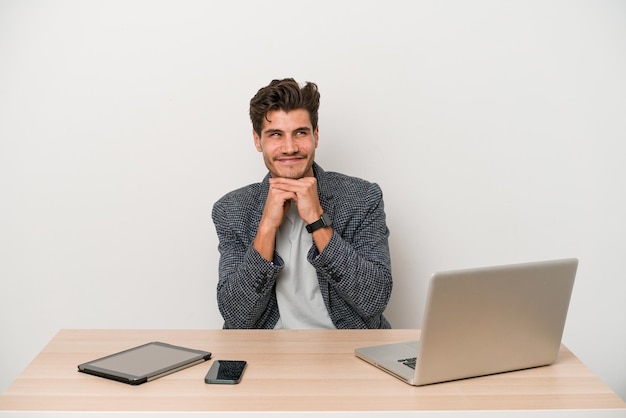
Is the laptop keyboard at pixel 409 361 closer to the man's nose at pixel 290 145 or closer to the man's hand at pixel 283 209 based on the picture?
the man's hand at pixel 283 209

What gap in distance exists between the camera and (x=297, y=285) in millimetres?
2502

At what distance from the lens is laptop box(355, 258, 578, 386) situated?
150 centimetres

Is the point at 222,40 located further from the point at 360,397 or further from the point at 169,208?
the point at 360,397

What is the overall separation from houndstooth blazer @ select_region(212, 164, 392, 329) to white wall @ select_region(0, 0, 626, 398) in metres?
0.56

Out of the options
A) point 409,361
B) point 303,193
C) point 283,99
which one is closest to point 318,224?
point 303,193

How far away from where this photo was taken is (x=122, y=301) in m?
3.16

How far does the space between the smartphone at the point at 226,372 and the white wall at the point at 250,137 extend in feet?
4.85

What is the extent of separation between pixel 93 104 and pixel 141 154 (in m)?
0.27

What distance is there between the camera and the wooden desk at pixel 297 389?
4.71ft

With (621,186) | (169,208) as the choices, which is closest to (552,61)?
(621,186)

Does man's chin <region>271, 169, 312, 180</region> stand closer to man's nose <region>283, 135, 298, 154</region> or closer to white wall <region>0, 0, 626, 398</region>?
man's nose <region>283, 135, 298, 154</region>

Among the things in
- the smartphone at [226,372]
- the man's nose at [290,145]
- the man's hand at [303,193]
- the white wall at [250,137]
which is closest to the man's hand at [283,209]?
the man's hand at [303,193]

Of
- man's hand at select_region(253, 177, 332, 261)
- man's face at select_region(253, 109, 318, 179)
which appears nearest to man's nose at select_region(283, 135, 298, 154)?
man's face at select_region(253, 109, 318, 179)

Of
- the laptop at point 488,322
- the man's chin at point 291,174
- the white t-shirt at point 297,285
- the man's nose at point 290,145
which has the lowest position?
the white t-shirt at point 297,285
